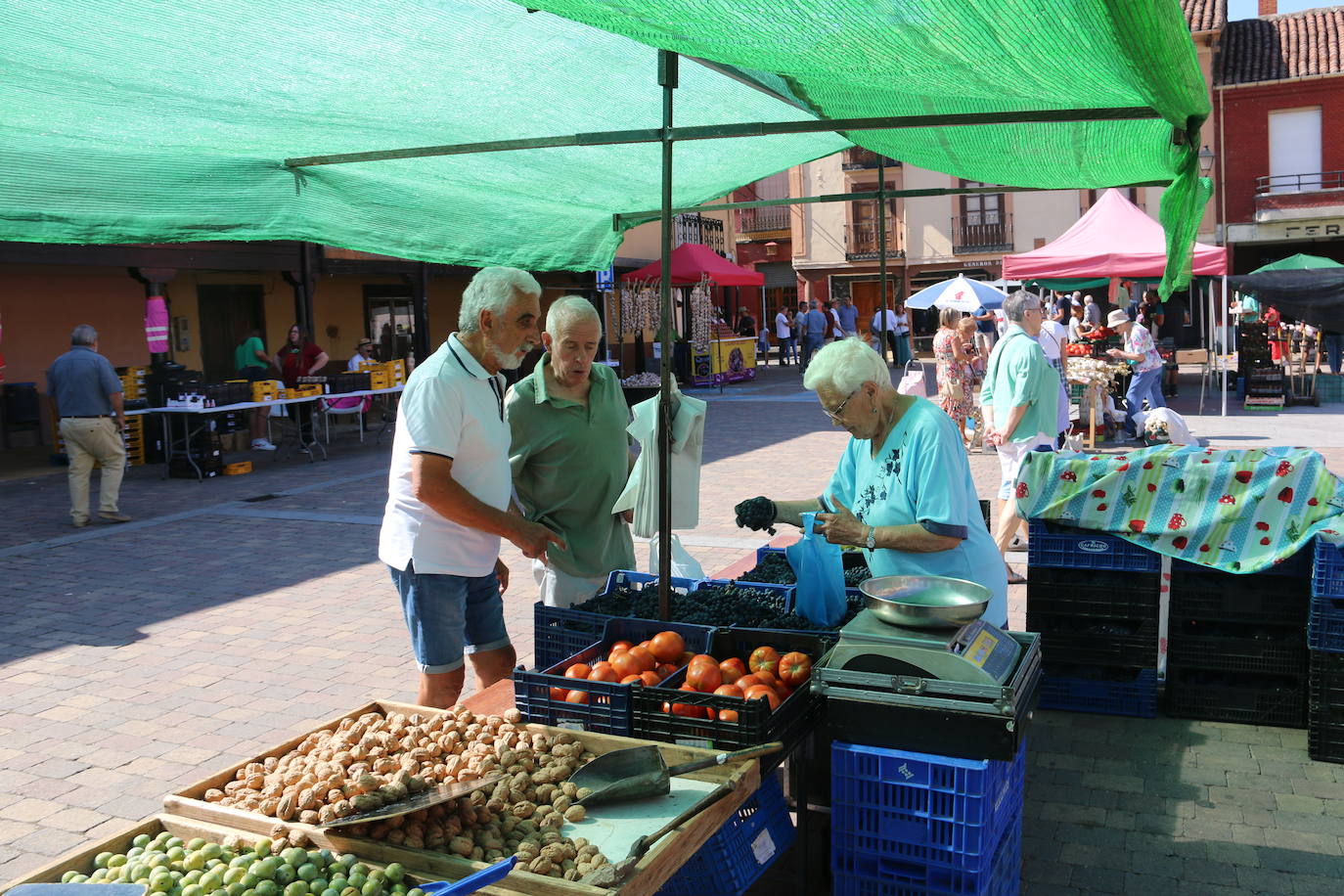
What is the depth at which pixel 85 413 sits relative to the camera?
10062 millimetres

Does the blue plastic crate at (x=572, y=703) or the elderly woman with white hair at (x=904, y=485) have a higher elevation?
the elderly woman with white hair at (x=904, y=485)

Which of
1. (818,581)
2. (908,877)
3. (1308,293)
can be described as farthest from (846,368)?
(1308,293)

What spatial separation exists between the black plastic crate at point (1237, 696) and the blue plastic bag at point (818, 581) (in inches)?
91.8

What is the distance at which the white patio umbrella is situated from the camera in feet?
71.7

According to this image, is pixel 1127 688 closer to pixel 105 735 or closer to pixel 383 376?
pixel 105 735

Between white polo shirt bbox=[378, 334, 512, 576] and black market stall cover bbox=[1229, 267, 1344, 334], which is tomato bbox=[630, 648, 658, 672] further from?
black market stall cover bbox=[1229, 267, 1344, 334]

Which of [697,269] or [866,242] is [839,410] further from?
→ [866,242]

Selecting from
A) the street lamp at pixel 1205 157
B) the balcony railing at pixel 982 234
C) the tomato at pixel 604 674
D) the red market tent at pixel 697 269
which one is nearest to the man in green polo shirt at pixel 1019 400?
the street lamp at pixel 1205 157

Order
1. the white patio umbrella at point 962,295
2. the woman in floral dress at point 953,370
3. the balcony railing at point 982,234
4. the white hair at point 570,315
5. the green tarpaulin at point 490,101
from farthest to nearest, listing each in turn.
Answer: the balcony railing at point 982,234
the white patio umbrella at point 962,295
the woman in floral dress at point 953,370
the white hair at point 570,315
the green tarpaulin at point 490,101

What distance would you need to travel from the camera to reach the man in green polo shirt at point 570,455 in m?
4.18

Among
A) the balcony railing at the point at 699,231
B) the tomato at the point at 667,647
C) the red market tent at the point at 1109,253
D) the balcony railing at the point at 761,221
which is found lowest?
the tomato at the point at 667,647

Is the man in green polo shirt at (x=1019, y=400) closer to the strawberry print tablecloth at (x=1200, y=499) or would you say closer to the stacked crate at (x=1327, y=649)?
the strawberry print tablecloth at (x=1200, y=499)

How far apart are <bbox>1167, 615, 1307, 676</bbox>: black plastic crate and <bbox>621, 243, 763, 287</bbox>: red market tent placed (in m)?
15.8

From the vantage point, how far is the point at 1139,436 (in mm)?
13812
